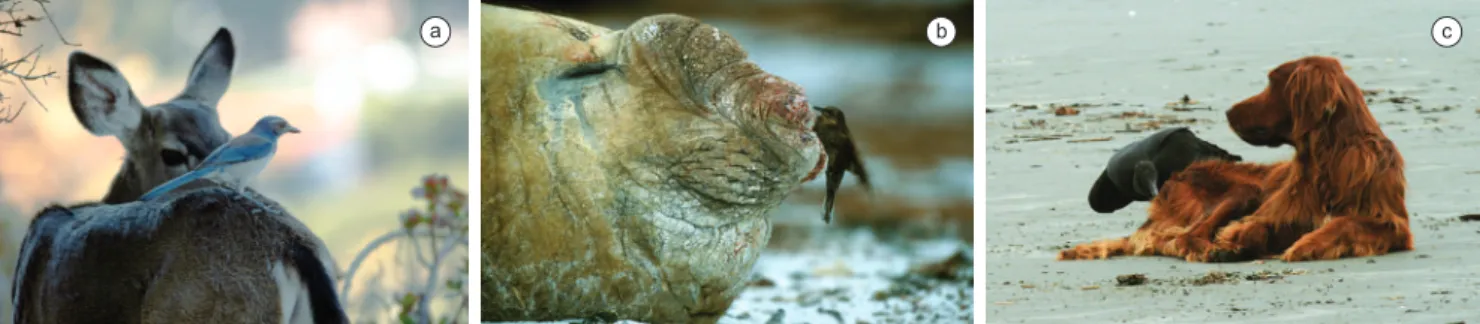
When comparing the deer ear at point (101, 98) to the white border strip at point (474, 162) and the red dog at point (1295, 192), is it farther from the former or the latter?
the red dog at point (1295, 192)

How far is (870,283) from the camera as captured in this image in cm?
391

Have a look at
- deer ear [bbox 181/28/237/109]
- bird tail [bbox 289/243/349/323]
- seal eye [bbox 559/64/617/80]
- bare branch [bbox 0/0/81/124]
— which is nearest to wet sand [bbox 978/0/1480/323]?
seal eye [bbox 559/64/617/80]

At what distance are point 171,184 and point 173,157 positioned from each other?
70 mm

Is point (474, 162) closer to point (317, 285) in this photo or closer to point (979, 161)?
point (317, 285)

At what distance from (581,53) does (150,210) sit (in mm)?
1127

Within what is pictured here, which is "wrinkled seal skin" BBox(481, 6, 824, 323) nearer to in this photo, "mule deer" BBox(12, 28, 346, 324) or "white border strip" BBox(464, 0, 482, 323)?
"white border strip" BBox(464, 0, 482, 323)

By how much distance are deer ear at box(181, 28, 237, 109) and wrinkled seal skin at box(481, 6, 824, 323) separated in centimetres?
66

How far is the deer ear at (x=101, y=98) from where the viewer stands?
380 centimetres

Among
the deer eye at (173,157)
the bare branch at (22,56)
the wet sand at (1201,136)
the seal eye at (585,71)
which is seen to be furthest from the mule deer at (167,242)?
the wet sand at (1201,136)

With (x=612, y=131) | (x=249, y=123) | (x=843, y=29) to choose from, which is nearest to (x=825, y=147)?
(x=843, y=29)

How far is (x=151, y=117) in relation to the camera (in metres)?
3.79

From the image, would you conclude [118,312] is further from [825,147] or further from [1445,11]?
Answer: [1445,11]

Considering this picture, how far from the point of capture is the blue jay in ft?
12.2

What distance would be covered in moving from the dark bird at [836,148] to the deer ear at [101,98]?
1.76m
